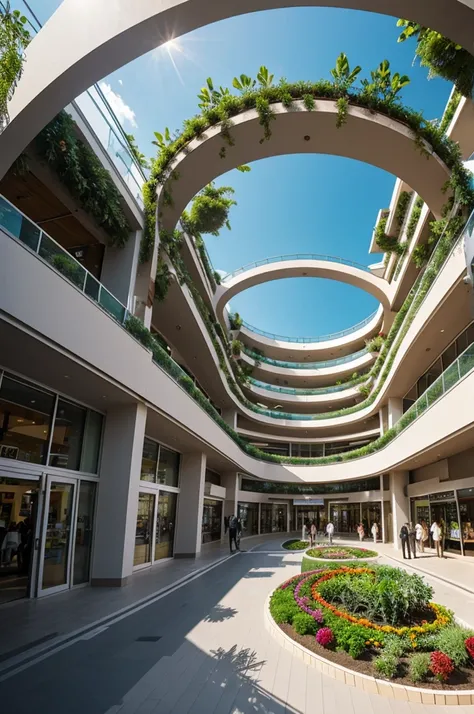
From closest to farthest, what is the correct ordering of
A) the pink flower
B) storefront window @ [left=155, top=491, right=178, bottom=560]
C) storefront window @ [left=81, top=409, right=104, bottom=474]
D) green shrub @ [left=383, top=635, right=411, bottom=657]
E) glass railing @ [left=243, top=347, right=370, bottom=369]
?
green shrub @ [left=383, top=635, right=411, bottom=657]
the pink flower
storefront window @ [left=81, top=409, right=104, bottom=474]
storefront window @ [left=155, top=491, right=178, bottom=560]
glass railing @ [left=243, top=347, right=370, bottom=369]

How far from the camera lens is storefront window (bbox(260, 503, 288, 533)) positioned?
35.7m

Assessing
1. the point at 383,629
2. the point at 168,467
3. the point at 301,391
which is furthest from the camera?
the point at 301,391

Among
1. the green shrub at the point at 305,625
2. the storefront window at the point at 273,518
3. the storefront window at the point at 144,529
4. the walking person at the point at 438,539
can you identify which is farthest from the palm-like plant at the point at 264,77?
the storefront window at the point at 273,518

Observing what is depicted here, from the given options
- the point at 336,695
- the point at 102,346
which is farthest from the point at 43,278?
the point at 336,695

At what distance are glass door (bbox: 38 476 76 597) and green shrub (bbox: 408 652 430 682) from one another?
7.36 metres

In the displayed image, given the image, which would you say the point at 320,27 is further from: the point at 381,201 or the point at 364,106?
the point at 381,201

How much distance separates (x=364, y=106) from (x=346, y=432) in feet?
102

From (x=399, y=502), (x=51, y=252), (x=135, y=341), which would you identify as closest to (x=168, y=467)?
(x=135, y=341)

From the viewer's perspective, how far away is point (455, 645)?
523 cm

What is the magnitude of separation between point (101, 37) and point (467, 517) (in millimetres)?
18594

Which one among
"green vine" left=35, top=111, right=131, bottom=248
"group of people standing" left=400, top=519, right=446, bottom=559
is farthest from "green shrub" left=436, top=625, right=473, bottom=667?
"group of people standing" left=400, top=519, right=446, bottom=559

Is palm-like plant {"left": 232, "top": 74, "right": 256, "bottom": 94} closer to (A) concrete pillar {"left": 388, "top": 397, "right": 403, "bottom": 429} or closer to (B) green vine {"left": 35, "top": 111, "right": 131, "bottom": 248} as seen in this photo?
(B) green vine {"left": 35, "top": 111, "right": 131, "bottom": 248}

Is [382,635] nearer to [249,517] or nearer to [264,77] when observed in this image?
[264,77]

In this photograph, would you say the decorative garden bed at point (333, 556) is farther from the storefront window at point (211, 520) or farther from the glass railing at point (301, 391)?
the glass railing at point (301, 391)
